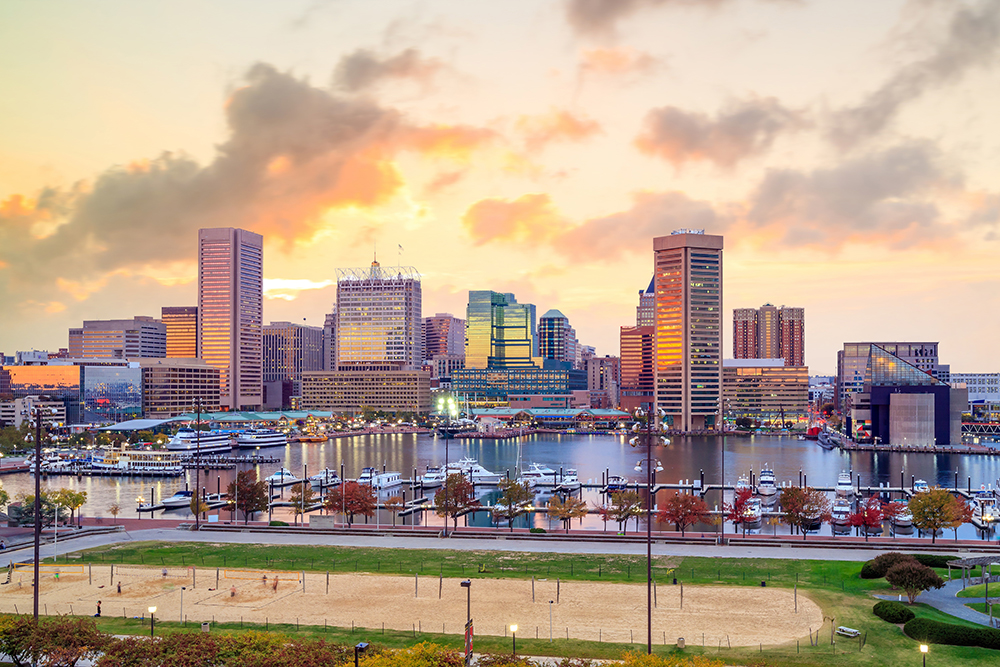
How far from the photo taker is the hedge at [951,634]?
36.8 m

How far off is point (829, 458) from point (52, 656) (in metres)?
161

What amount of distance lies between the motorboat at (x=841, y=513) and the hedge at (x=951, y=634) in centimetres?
4825

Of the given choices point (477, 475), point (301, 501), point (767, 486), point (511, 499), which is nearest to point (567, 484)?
point (477, 475)

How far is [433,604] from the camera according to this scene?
150 ft

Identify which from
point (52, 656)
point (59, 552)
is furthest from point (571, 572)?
point (59, 552)

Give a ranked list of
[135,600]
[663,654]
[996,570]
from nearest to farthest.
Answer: [663,654] < [135,600] < [996,570]

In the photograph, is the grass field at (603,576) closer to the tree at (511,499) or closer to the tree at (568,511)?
the tree at (511,499)

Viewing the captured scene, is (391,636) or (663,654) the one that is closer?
(663,654)

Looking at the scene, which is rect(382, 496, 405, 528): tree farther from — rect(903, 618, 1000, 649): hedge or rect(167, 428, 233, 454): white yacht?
rect(167, 428, 233, 454): white yacht

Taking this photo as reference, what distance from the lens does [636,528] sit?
80.3 meters

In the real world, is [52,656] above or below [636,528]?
above

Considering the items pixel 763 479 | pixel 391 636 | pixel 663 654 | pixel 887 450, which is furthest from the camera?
pixel 887 450

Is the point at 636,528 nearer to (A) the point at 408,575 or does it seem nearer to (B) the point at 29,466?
(A) the point at 408,575

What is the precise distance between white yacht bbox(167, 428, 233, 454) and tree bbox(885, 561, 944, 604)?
148798 mm
